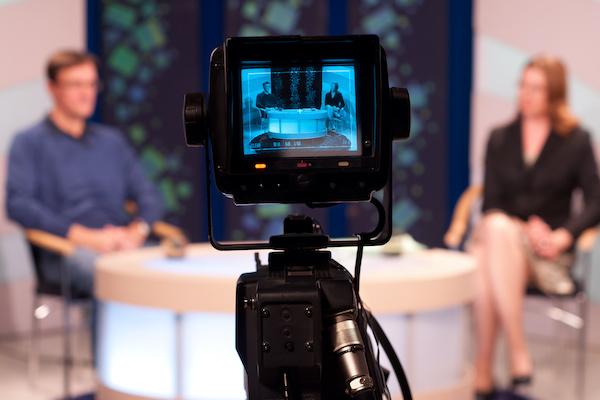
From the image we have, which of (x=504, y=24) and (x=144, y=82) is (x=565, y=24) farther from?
(x=144, y=82)

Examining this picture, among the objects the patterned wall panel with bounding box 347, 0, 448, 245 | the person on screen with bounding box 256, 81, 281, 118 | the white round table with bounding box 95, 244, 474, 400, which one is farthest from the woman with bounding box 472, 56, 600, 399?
the person on screen with bounding box 256, 81, 281, 118

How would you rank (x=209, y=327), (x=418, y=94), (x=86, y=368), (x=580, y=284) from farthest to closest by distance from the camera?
(x=418, y=94) → (x=86, y=368) → (x=580, y=284) → (x=209, y=327)

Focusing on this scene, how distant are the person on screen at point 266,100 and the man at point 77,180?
2358mm

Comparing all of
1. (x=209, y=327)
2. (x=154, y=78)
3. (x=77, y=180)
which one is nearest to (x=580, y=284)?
(x=209, y=327)

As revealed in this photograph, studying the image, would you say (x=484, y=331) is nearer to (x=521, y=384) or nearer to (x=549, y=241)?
(x=521, y=384)

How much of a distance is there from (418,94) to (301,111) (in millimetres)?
3813

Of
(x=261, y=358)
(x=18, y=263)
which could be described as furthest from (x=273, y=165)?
(x=18, y=263)

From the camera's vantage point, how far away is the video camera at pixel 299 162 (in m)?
1.51

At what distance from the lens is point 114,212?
422 centimetres

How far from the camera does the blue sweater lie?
3.87 meters

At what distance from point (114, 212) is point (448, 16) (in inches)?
87.8

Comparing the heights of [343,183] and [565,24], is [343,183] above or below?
below

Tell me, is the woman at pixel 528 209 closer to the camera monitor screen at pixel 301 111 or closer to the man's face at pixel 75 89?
the man's face at pixel 75 89

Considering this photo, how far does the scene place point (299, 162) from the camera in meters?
1.56
